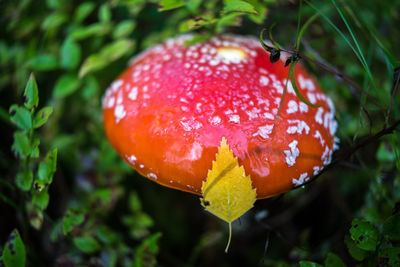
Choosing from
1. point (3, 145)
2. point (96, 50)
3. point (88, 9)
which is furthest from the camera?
point (3, 145)

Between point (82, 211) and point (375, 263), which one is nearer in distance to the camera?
point (375, 263)

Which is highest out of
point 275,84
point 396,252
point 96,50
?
point 275,84

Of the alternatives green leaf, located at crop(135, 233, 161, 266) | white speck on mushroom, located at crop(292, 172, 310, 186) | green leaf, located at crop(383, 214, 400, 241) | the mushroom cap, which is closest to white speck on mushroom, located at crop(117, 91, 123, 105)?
the mushroom cap

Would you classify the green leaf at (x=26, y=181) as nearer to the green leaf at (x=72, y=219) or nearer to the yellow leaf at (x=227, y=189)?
the green leaf at (x=72, y=219)

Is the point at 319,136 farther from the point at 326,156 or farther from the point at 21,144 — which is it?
the point at 21,144

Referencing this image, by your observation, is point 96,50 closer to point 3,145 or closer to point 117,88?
point 117,88

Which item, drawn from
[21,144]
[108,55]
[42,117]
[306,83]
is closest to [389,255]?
[306,83]

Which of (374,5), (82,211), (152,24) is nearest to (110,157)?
(82,211)
